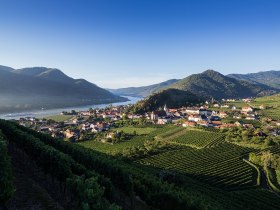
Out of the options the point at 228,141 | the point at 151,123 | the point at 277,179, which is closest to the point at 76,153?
the point at 277,179

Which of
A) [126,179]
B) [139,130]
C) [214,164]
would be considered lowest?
[214,164]

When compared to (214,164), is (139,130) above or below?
above

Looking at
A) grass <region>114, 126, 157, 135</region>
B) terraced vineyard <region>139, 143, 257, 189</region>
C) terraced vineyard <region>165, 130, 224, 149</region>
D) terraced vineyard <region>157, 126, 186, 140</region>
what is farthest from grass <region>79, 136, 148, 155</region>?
terraced vineyard <region>139, 143, 257, 189</region>

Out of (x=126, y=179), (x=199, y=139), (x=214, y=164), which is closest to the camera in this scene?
(x=126, y=179)

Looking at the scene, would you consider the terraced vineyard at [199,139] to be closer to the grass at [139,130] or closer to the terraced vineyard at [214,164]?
the terraced vineyard at [214,164]

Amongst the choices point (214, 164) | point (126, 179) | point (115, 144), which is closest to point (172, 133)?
point (115, 144)

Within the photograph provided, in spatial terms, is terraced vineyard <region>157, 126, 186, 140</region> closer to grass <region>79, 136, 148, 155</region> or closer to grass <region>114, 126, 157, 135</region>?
grass <region>79, 136, 148, 155</region>

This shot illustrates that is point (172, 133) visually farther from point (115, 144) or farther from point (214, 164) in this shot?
point (214, 164)
